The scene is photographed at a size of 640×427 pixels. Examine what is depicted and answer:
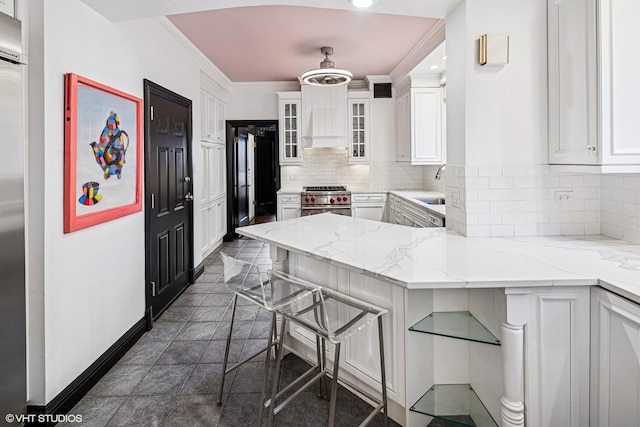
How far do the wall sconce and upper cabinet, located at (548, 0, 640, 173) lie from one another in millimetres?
310

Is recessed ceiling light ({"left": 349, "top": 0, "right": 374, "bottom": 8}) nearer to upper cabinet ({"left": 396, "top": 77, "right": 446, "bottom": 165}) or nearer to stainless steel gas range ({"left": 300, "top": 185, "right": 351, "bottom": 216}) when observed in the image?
upper cabinet ({"left": 396, "top": 77, "right": 446, "bottom": 165})

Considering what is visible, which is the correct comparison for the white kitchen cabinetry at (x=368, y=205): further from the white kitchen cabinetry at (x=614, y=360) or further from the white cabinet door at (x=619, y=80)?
the white kitchen cabinetry at (x=614, y=360)

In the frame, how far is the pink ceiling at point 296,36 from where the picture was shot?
351 cm

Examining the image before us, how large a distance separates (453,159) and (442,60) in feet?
8.05

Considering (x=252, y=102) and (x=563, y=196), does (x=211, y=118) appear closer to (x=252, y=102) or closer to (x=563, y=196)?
(x=252, y=102)

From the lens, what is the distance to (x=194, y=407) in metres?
2.11

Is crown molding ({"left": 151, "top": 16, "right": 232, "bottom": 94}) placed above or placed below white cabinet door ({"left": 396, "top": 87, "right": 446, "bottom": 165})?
above

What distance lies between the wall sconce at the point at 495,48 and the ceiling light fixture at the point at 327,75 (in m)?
1.98

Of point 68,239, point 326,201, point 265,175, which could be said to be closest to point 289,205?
point 326,201

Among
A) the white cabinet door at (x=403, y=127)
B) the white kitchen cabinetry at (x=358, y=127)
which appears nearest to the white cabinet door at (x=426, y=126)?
the white cabinet door at (x=403, y=127)

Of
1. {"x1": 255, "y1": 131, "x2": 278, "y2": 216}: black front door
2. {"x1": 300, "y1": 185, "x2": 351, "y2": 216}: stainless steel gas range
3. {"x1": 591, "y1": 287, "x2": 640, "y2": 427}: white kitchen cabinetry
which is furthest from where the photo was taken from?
{"x1": 255, "y1": 131, "x2": 278, "y2": 216}: black front door

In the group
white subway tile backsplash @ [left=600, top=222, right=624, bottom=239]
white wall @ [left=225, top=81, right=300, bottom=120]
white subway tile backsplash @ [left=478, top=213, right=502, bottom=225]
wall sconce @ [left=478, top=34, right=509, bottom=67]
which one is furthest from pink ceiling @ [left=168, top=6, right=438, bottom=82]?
white subway tile backsplash @ [left=600, top=222, right=624, bottom=239]

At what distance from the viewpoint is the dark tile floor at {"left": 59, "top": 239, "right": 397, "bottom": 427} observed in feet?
6.60

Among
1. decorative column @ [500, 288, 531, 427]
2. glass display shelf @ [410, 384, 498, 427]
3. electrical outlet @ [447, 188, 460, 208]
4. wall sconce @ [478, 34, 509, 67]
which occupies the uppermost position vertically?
wall sconce @ [478, 34, 509, 67]
